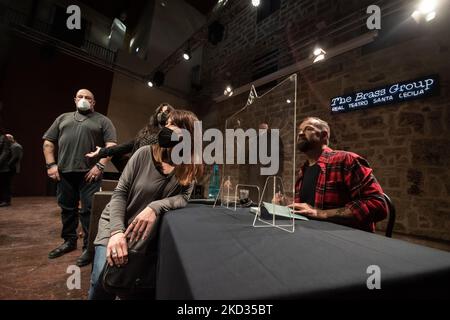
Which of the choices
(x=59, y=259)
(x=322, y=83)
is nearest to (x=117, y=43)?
(x=322, y=83)

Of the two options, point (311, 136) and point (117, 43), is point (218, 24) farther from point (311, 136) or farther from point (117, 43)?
point (117, 43)

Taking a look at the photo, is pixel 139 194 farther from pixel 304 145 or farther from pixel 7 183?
pixel 7 183

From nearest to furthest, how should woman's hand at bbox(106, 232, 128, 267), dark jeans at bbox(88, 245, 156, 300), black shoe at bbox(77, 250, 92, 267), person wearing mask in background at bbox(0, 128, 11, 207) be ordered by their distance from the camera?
woman's hand at bbox(106, 232, 128, 267), dark jeans at bbox(88, 245, 156, 300), black shoe at bbox(77, 250, 92, 267), person wearing mask in background at bbox(0, 128, 11, 207)

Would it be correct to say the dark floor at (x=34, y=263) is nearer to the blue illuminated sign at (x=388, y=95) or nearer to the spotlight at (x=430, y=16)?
the blue illuminated sign at (x=388, y=95)

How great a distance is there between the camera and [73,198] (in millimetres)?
1946

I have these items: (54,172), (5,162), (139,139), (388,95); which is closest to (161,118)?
(139,139)

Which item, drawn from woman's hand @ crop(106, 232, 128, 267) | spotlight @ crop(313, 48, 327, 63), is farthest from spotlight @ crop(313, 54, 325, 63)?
woman's hand @ crop(106, 232, 128, 267)

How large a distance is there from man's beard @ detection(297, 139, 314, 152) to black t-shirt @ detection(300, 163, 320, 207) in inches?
5.6

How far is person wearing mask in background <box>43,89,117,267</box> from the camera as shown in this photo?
190 cm

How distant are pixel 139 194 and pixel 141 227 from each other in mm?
201

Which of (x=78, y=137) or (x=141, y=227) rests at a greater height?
(x=78, y=137)

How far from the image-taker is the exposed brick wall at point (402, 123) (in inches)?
95.6

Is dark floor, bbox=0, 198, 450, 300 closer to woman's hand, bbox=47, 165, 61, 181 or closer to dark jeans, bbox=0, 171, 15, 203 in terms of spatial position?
woman's hand, bbox=47, 165, 61, 181

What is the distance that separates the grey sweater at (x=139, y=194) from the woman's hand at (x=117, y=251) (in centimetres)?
11
